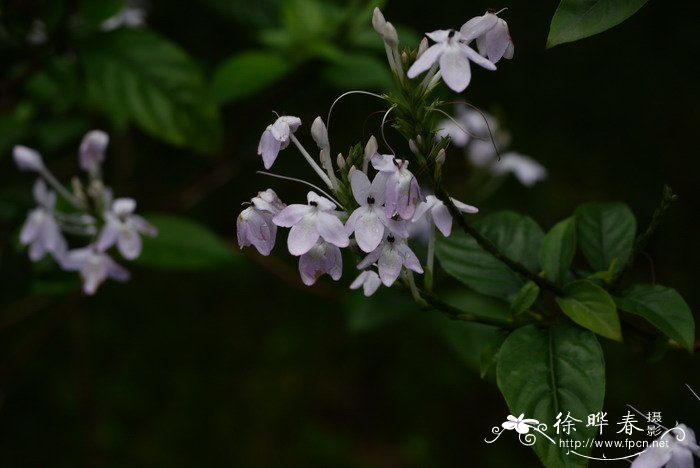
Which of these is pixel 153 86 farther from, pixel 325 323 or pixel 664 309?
pixel 325 323

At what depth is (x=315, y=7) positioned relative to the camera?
4.25 feet

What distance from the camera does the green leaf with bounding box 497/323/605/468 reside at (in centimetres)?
64

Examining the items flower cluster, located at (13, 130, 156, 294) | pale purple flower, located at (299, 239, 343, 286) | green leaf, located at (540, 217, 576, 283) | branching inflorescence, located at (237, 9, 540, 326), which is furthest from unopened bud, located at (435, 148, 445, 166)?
flower cluster, located at (13, 130, 156, 294)

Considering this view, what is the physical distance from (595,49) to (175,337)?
126 cm

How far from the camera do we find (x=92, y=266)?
104 centimetres

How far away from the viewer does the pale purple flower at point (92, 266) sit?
1029 millimetres

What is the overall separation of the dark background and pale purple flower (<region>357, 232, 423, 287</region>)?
46.8 inches

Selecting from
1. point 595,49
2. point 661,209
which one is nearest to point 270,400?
point 595,49

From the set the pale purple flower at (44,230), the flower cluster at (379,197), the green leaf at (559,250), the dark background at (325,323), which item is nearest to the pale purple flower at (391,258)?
the flower cluster at (379,197)

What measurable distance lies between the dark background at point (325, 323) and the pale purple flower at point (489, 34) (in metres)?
1.19

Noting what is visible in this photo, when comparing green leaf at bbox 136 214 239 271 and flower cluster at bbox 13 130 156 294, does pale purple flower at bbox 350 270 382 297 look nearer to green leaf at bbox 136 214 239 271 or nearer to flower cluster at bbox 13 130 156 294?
flower cluster at bbox 13 130 156 294

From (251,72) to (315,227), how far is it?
0.73 metres

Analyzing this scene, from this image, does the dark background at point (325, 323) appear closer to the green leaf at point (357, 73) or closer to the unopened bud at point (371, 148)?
the green leaf at point (357, 73)

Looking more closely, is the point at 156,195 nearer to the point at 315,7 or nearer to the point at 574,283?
the point at 315,7
